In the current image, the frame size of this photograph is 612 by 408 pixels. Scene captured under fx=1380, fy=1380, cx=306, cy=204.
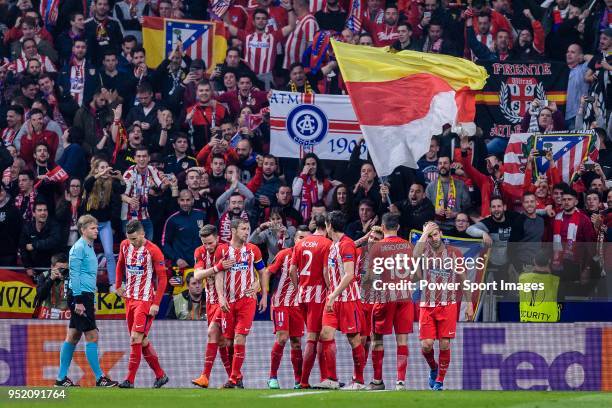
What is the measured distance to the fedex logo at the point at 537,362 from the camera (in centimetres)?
1833

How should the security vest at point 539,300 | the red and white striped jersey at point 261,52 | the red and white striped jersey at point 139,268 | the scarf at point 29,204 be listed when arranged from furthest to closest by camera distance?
the red and white striped jersey at point 261,52
the scarf at point 29,204
the security vest at point 539,300
the red and white striped jersey at point 139,268

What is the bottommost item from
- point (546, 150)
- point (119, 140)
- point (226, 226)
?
point (226, 226)

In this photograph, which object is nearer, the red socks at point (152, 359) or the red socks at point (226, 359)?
the red socks at point (152, 359)

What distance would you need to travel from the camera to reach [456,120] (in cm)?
2069

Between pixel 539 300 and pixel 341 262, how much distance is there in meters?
3.67

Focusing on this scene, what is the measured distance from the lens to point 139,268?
680 inches

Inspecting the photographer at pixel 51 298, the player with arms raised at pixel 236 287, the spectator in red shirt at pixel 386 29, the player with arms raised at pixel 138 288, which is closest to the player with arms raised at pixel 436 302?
the player with arms raised at pixel 236 287

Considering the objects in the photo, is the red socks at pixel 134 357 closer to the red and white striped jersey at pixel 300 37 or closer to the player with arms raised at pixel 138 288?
the player with arms raised at pixel 138 288

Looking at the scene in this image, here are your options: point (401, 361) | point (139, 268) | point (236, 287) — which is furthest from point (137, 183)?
point (401, 361)

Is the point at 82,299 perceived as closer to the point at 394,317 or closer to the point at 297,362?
the point at 297,362

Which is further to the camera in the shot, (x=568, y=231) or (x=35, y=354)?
(x=568, y=231)

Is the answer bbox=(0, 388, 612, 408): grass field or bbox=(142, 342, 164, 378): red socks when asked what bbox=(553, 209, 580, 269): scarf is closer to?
bbox=(0, 388, 612, 408): grass field

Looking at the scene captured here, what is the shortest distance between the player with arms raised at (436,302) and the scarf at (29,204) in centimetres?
684

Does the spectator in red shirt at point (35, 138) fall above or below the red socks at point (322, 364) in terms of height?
above
